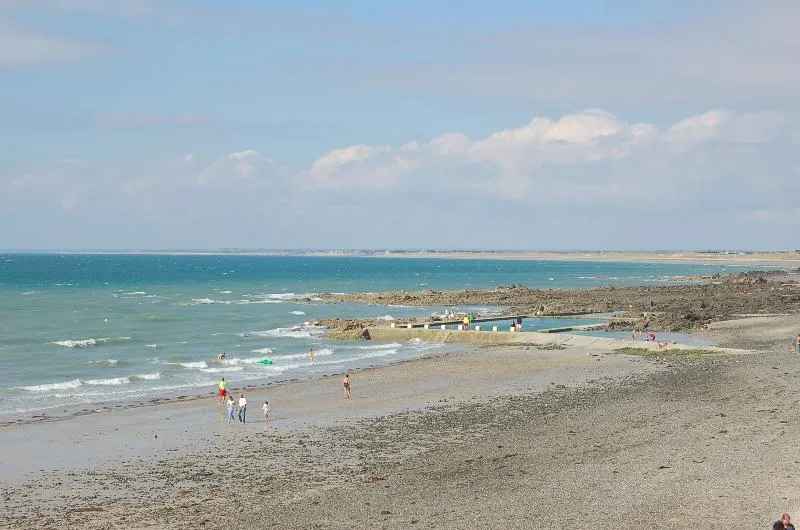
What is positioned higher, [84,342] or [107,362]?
[84,342]

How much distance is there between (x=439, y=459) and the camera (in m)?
24.2

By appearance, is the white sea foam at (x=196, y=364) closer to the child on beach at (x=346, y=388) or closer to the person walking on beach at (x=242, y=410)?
the child on beach at (x=346, y=388)

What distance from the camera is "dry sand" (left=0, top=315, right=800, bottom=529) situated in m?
19.1

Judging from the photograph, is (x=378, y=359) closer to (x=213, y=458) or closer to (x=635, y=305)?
(x=213, y=458)

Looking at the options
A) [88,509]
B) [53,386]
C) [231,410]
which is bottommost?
[53,386]

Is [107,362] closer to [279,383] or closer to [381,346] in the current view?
[279,383]

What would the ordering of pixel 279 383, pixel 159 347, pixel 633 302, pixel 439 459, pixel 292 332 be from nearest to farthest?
pixel 439 459
pixel 279 383
pixel 159 347
pixel 292 332
pixel 633 302

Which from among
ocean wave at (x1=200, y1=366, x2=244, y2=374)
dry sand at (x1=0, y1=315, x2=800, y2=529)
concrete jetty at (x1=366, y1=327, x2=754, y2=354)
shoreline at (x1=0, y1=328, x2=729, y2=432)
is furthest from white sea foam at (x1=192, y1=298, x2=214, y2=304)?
dry sand at (x1=0, y1=315, x2=800, y2=529)

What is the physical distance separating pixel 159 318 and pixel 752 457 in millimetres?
64540

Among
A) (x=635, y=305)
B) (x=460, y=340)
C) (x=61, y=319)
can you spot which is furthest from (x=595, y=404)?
(x=61, y=319)

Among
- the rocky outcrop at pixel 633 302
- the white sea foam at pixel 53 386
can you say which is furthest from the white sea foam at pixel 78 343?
the rocky outcrop at pixel 633 302

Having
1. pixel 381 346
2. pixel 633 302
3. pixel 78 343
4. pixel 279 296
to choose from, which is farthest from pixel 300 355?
pixel 279 296

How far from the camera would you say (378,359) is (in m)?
50.2

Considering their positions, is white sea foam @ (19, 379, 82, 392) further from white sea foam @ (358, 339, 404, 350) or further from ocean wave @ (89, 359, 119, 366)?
white sea foam @ (358, 339, 404, 350)
